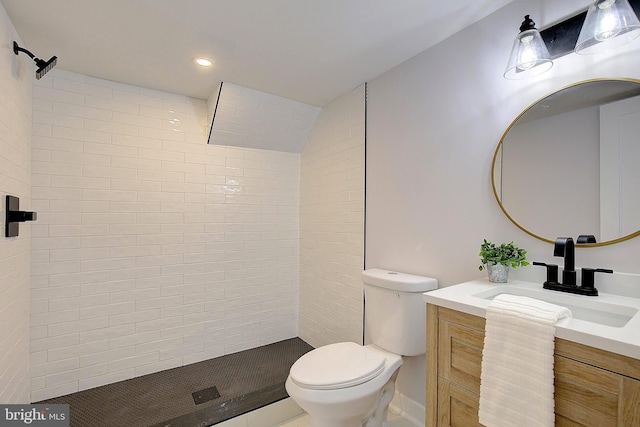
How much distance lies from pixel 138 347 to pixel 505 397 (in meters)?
2.43

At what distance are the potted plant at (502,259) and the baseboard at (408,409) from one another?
3.22 feet

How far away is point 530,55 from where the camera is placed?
1.30 meters

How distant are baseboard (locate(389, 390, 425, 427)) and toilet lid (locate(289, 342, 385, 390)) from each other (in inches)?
20.0

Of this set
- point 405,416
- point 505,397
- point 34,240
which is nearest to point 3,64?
point 34,240

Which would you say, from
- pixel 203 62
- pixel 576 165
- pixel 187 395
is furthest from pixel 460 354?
pixel 203 62

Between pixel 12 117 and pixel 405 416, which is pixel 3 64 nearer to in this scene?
pixel 12 117

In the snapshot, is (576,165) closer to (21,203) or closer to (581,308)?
(581,308)

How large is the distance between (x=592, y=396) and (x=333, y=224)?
192 cm

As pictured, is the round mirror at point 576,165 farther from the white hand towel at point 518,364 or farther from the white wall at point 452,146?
the white hand towel at point 518,364

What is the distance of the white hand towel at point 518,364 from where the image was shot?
899 millimetres

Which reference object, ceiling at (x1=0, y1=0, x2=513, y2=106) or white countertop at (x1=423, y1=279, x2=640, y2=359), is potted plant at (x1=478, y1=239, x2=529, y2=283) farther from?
ceiling at (x1=0, y1=0, x2=513, y2=106)

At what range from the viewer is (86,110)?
2184 mm

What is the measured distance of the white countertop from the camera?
80cm

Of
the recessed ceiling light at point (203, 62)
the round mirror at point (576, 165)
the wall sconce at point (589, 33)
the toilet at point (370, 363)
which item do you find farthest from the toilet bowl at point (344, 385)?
the recessed ceiling light at point (203, 62)
